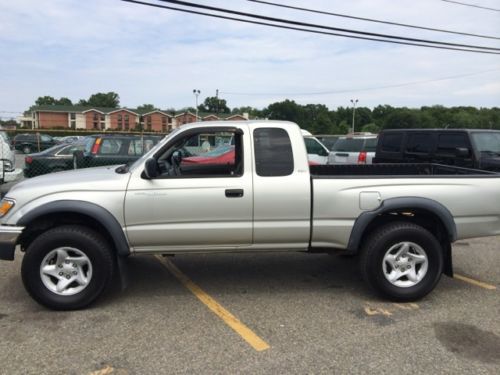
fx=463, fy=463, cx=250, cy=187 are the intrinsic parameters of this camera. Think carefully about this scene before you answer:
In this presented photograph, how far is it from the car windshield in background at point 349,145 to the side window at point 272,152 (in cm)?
978

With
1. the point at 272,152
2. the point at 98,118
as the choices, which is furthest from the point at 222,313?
the point at 98,118

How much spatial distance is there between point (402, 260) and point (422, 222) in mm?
504

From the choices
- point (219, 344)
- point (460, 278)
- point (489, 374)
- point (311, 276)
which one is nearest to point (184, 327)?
point (219, 344)

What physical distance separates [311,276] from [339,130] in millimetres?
89241

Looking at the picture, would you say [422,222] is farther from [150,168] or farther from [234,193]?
[150,168]

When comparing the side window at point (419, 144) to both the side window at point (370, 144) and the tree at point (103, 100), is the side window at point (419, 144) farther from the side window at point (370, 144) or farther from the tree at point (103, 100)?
the tree at point (103, 100)

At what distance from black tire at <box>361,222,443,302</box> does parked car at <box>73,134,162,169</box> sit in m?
7.88

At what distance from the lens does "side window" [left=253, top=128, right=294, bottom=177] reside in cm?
458

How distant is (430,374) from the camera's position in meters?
3.33

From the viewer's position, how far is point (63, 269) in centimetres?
441

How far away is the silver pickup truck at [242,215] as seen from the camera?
14.3ft

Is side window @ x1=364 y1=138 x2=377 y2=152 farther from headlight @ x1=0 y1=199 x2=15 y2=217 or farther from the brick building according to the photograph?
the brick building

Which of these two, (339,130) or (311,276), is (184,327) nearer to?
(311,276)

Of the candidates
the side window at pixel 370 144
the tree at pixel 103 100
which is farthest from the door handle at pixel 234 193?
the tree at pixel 103 100
